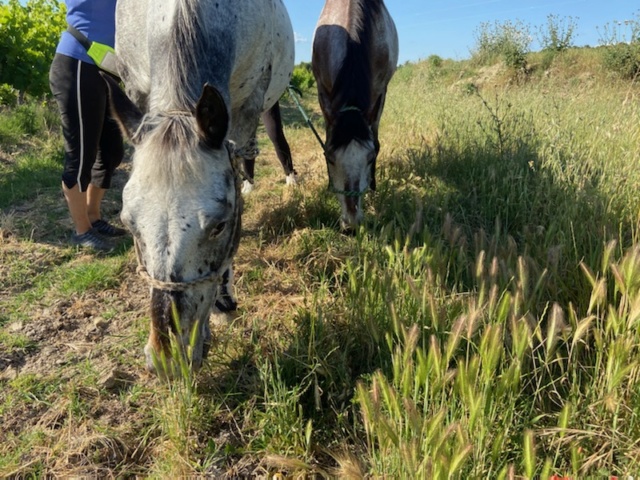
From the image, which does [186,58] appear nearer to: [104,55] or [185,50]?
[185,50]

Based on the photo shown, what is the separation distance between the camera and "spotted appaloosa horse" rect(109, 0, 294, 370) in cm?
163

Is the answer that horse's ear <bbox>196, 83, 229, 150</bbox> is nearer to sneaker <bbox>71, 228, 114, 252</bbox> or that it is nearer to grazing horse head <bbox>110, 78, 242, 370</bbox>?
grazing horse head <bbox>110, 78, 242, 370</bbox>

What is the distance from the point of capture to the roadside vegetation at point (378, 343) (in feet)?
4.64

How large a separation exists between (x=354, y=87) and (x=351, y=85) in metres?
0.03

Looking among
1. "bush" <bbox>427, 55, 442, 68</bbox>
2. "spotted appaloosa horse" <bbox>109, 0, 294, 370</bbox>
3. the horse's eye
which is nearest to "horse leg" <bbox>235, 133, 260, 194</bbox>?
"spotted appaloosa horse" <bbox>109, 0, 294, 370</bbox>

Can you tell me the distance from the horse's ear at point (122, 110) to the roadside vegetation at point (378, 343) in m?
1.13

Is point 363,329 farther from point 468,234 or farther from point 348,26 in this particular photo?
point 348,26

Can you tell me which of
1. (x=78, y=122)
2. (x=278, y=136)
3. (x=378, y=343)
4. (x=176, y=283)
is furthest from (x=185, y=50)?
(x=278, y=136)

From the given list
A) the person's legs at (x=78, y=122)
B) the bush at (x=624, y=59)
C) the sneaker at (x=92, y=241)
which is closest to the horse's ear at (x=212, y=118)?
the person's legs at (x=78, y=122)

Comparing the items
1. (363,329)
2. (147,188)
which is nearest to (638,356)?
(363,329)

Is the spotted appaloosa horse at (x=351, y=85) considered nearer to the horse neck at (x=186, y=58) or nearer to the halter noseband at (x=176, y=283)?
the horse neck at (x=186, y=58)

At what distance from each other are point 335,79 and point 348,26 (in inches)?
32.5

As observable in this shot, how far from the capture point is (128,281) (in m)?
3.38

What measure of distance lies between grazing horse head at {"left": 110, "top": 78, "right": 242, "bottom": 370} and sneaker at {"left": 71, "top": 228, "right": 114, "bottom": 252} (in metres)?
2.44
